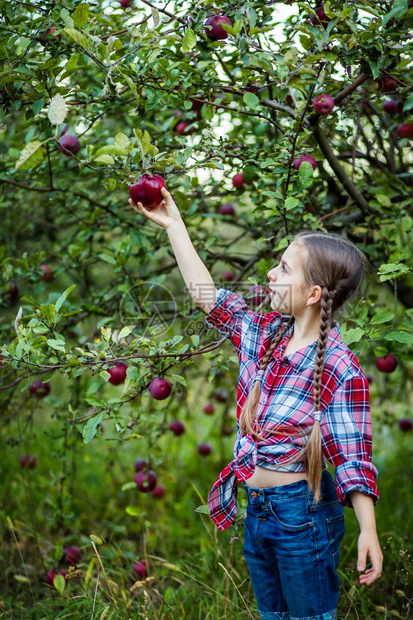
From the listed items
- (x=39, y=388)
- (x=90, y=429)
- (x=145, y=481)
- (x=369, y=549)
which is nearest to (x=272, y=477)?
(x=369, y=549)

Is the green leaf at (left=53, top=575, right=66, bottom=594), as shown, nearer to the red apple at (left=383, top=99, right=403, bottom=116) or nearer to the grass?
the grass

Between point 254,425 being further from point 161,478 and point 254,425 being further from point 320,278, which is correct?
point 161,478

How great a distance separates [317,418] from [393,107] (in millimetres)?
1251

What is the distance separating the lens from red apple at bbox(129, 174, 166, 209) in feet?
5.00

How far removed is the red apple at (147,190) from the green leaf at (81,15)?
1.33ft

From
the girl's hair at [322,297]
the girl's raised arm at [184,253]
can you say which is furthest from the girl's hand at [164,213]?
the girl's hair at [322,297]

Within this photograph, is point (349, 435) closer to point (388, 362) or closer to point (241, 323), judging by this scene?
point (241, 323)

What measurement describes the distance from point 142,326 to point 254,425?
31.6 inches

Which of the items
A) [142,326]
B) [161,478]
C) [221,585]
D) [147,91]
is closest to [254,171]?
[147,91]

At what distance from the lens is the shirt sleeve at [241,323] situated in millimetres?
1577

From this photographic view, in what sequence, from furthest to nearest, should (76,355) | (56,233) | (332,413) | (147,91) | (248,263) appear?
(56,233)
(248,263)
(147,91)
(76,355)
(332,413)

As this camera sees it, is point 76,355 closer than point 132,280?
Yes

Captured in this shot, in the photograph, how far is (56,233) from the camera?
11.0ft

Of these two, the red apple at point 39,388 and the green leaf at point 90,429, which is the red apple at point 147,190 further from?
the red apple at point 39,388
